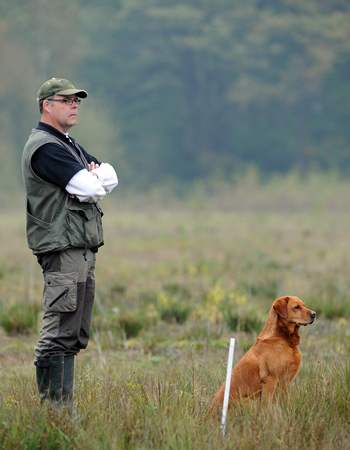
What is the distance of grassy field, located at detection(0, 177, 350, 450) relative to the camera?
3.06 meters

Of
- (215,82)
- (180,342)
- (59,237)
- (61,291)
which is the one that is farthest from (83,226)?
(215,82)

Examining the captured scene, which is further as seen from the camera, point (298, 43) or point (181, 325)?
point (298, 43)

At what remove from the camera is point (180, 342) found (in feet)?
20.4

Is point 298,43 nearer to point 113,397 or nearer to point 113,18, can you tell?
point 113,18

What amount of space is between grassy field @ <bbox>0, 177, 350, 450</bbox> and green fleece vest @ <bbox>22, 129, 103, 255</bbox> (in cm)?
95

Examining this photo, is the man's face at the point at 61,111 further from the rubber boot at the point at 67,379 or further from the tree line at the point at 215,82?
the tree line at the point at 215,82

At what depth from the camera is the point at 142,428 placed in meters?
3.13

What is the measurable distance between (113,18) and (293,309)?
149ft

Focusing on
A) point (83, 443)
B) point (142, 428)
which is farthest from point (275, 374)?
point (83, 443)

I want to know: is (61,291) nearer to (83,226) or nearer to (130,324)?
(83,226)

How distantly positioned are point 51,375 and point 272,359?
1350 millimetres

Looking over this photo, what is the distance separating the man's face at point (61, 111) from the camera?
3.65 metres

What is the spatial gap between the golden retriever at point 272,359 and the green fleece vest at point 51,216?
1.20 m

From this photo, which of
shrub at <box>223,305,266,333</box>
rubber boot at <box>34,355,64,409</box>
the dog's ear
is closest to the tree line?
shrub at <box>223,305,266,333</box>
